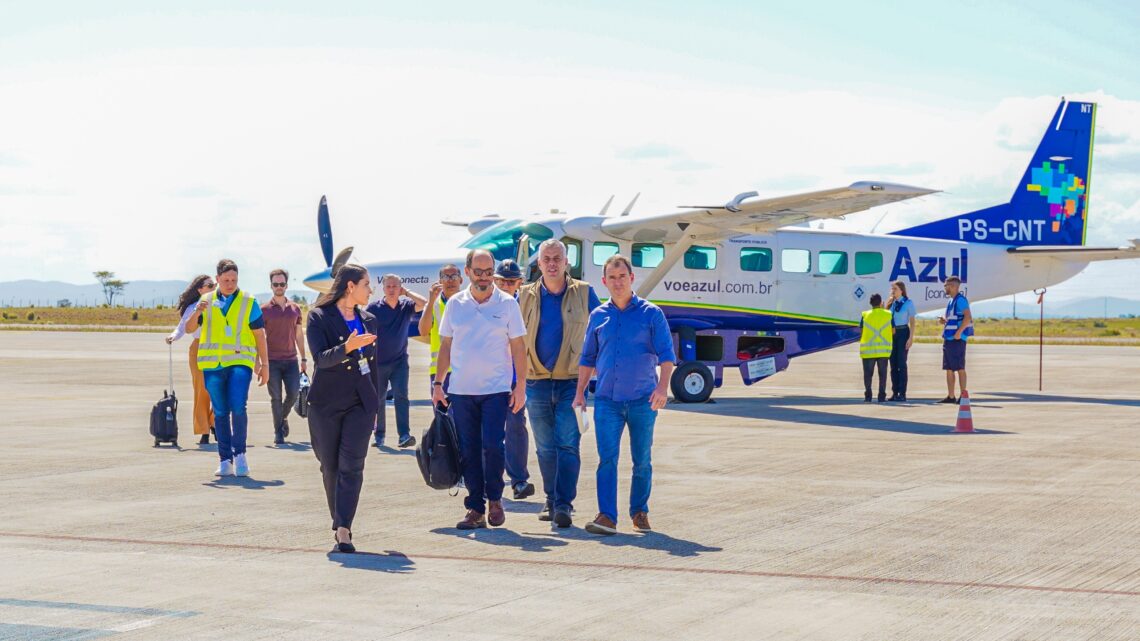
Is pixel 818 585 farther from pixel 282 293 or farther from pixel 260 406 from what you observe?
pixel 260 406

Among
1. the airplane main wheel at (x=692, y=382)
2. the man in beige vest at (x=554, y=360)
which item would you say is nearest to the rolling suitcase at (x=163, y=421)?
the man in beige vest at (x=554, y=360)

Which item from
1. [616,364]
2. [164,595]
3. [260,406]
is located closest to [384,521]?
[616,364]

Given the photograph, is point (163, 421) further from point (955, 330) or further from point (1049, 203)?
point (1049, 203)

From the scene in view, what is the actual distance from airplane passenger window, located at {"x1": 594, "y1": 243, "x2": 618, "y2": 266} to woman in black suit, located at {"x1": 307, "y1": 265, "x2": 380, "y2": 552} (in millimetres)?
12724

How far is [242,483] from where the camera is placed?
1098 centimetres

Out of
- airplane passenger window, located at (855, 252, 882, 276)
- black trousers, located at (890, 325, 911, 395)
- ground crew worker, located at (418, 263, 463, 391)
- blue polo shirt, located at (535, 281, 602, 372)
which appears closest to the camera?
blue polo shirt, located at (535, 281, 602, 372)

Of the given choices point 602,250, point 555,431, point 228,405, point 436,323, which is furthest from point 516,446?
point 602,250

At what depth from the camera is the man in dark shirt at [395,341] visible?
13156 millimetres

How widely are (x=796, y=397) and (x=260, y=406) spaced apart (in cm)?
875

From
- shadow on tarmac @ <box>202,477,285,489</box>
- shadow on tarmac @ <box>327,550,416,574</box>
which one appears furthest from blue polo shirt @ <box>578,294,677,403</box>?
shadow on tarmac @ <box>202,477,285,489</box>

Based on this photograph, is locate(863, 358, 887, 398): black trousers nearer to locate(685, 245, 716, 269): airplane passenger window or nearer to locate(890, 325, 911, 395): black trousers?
locate(890, 325, 911, 395): black trousers

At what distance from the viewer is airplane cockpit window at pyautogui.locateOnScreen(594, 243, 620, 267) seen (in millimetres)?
20859

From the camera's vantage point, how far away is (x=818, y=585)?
6895mm

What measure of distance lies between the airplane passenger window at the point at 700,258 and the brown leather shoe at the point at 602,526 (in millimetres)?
13027
